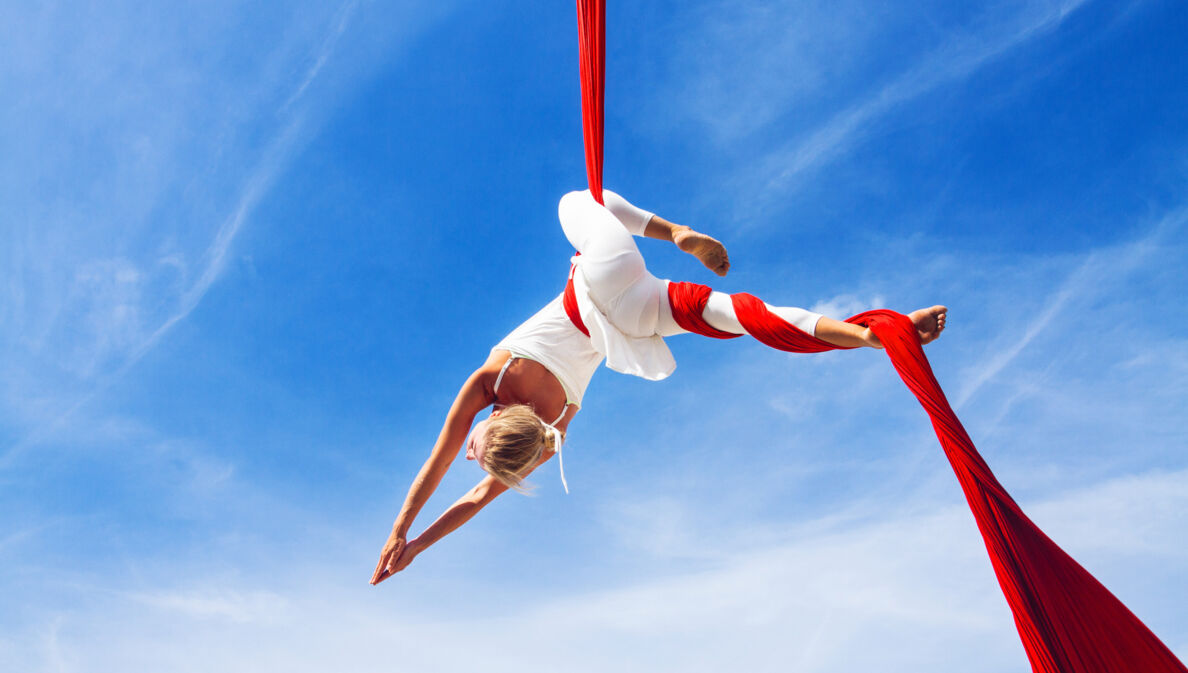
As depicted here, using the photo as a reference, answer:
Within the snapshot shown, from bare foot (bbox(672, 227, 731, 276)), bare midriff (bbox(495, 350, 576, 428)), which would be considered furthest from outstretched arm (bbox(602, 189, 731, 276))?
bare midriff (bbox(495, 350, 576, 428))

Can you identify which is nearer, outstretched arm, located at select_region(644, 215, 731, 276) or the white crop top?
outstretched arm, located at select_region(644, 215, 731, 276)

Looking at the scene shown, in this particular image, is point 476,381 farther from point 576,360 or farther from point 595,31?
point 595,31

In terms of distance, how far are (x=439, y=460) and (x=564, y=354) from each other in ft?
3.27

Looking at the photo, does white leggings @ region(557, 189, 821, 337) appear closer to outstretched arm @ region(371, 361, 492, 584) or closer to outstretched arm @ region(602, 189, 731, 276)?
outstretched arm @ region(602, 189, 731, 276)

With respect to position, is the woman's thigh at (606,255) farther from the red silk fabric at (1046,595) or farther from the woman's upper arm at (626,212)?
the red silk fabric at (1046,595)

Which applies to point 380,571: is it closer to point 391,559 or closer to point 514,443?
point 391,559

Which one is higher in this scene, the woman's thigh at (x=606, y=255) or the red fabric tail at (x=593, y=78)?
the red fabric tail at (x=593, y=78)

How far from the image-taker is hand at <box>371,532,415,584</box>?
4.54m

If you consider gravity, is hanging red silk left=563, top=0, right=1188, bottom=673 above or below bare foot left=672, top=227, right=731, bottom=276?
below

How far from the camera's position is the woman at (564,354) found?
170 inches

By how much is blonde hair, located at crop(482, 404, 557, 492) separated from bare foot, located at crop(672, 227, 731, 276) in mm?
1364

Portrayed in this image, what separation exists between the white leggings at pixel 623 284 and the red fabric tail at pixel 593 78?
0.91ft

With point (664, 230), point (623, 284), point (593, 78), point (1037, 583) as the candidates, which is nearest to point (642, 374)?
point (623, 284)

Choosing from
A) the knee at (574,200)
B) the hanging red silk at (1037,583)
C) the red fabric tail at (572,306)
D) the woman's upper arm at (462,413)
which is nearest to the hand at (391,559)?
the woman's upper arm at (462,413)
